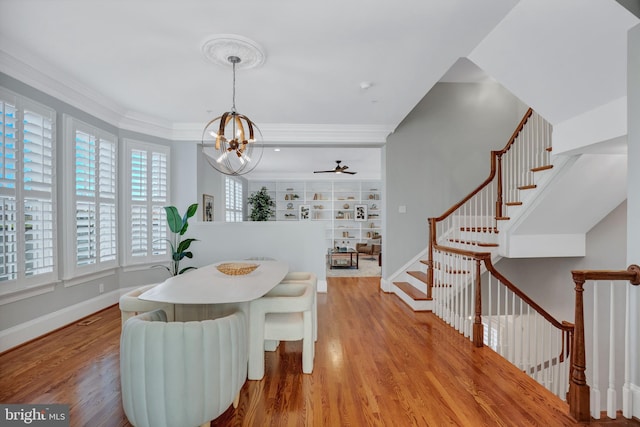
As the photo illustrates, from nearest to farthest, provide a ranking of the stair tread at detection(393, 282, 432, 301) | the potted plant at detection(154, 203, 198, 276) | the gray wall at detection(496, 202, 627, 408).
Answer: the gray wall at detection(496, 202, 627, 408), the stair tread at detection(393, 282, 432, 301), the potted plant at detection(154, 203, 198, 276)

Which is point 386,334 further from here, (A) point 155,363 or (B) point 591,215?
(B) point 591,215

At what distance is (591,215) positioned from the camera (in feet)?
12.5

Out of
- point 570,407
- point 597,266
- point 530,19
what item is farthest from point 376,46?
point 597,266

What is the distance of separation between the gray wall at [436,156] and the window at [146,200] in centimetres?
363

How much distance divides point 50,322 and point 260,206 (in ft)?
22.3

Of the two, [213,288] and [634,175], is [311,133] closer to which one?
[213,288]

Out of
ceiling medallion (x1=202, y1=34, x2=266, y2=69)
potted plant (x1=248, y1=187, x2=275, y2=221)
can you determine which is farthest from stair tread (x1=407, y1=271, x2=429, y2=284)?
potted plant (x1=248, y1=187, x2=275, y2=221)

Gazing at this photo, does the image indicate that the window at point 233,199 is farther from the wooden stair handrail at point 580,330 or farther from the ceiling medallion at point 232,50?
the wooden stair handrail at point 580,330

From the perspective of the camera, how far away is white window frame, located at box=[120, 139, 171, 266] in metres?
4.50

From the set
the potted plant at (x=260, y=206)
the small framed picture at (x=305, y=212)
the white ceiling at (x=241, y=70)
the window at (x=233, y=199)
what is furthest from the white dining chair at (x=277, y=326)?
the small framed picture at (x=305, y=212)

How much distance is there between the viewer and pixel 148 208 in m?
4.77

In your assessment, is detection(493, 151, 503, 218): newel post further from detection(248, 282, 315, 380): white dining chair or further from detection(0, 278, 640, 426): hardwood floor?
detection(248, 282, 315, 380): white dining chair

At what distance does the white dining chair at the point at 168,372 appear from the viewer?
1.55 meters

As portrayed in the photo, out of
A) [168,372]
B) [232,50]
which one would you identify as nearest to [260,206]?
[232,50]
